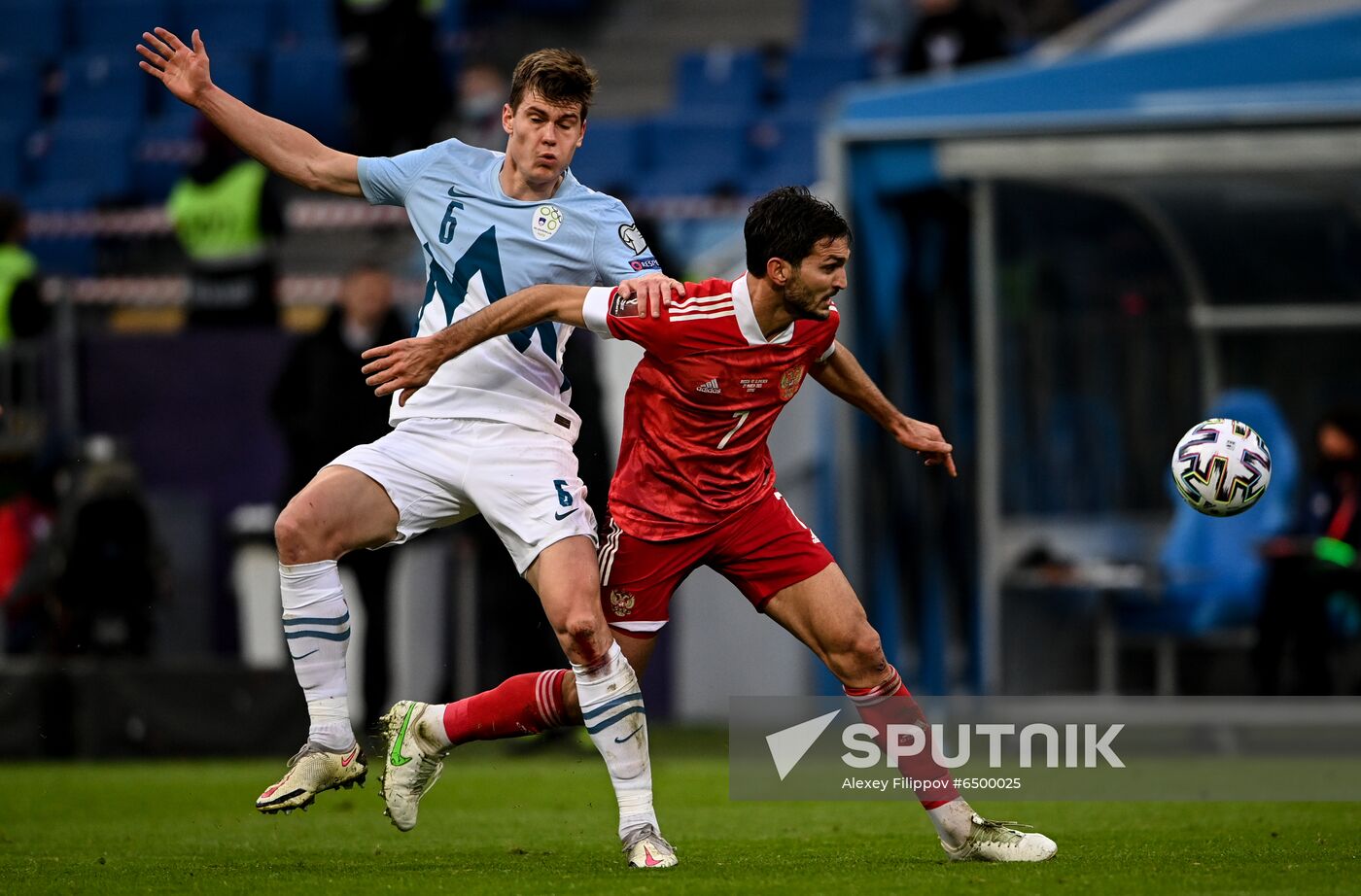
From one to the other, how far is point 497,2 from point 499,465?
534 inches

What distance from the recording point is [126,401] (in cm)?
1334

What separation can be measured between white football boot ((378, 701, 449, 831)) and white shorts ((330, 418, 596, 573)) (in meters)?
0.64

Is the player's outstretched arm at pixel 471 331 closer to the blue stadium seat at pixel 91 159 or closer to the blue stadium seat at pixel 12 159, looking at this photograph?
the blue stadium seat at pixel 91 159

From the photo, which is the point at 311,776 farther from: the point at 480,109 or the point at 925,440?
the point at 480,109

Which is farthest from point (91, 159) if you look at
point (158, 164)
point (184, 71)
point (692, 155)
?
point (184, 71)

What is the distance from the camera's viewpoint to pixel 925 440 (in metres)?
6.61

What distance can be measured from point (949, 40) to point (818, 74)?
9.52 feet

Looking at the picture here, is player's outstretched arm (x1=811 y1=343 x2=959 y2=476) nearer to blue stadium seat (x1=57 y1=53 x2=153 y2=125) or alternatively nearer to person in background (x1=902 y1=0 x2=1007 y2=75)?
person in background (x1=902 y1=0 x2=1007 y2=75)

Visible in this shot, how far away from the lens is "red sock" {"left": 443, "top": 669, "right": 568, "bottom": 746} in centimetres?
675

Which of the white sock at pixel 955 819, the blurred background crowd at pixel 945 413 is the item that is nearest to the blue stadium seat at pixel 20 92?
the blurred background crowd at pixel 945 413

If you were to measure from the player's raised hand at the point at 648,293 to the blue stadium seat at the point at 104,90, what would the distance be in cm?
1355

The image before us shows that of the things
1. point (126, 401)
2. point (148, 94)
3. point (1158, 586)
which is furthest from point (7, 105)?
point (1158, 586)

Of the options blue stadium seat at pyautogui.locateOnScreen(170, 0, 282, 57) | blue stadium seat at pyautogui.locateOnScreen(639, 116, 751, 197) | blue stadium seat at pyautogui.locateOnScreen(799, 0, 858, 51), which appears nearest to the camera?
blue stadium seat at pyautogui.locateOnScreen(639, 116, 751, 197)

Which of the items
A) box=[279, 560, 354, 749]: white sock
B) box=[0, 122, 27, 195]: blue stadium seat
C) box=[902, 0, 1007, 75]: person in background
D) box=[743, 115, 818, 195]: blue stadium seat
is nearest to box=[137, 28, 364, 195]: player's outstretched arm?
box=[279, 560, 354, 749]: white sock
